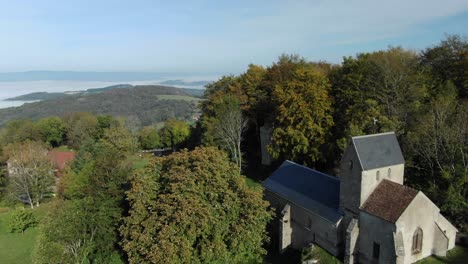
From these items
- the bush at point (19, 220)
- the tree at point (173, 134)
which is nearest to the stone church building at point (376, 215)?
the bush at point (19, 220)

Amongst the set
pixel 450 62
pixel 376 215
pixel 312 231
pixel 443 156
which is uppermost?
pixel 450 62

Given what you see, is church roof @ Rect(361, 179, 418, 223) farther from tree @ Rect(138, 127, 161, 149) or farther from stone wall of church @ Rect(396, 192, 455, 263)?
tree @ Rect(138, 127, 161, 149)

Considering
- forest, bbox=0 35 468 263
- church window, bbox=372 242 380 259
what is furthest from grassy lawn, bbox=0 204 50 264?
church window, bbox=372 242 380 259

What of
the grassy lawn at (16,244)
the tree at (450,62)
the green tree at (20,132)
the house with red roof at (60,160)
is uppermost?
the tree at (450,62)

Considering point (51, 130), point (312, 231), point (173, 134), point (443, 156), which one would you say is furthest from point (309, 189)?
point (51, 130)

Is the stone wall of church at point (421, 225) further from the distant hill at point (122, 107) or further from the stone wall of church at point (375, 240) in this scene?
the distant hill at point (122, 107)

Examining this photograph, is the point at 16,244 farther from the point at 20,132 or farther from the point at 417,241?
the point at 20,132
